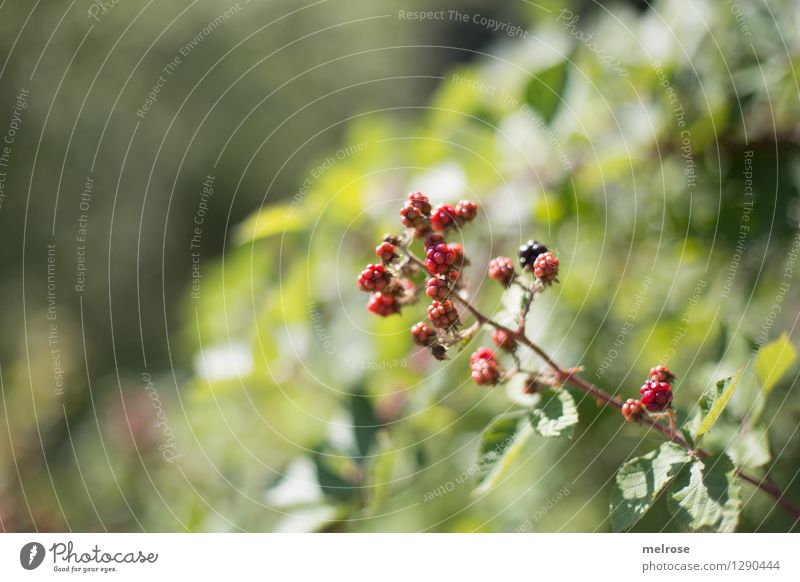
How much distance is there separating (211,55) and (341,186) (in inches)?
94.6

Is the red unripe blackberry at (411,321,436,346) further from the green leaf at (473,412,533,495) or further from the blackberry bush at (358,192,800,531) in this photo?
the green leaf at (473,412,533,495)

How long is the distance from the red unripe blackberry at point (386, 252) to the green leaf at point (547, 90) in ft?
1.87

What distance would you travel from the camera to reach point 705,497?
2.20ft

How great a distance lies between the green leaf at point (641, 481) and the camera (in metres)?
0.66

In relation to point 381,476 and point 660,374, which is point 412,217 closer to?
point 660,374

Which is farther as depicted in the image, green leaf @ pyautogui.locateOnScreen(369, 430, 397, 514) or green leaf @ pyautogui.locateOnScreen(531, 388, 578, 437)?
green leaf @ pyautogui.locateOnScreen(369, 430, 397, 514)

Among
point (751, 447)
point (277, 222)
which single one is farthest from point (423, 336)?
point (277, 222)

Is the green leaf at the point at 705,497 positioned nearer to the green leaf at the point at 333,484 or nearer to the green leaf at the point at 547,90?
the green leaf at the point at 333,484

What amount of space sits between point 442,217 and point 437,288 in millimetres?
104

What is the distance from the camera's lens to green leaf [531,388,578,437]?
0.68m

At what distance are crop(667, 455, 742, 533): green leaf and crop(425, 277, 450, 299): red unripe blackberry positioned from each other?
0.30 meters
